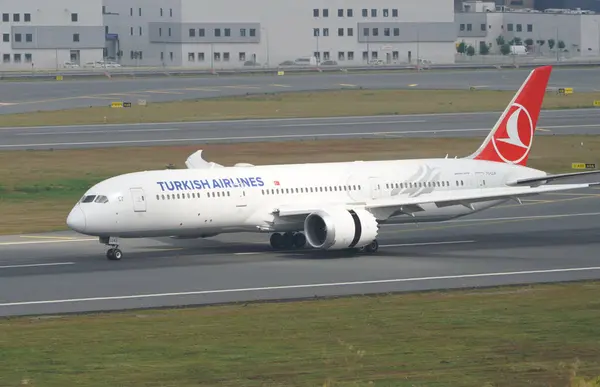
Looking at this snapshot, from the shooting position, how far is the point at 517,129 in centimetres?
6425

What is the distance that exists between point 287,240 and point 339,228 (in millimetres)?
4325

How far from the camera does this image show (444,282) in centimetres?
4825

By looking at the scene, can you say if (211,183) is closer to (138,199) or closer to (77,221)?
(138,199)

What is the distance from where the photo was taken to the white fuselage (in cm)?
5334

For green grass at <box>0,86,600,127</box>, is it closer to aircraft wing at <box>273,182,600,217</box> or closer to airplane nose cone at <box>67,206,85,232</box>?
aircraft wing at <box>273,182,600,217</box>

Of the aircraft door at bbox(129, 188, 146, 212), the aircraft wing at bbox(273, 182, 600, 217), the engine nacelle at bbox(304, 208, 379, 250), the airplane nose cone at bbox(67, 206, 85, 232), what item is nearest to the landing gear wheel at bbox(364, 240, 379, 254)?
the engine nacelle at bbox(304, 208, 379, 250)

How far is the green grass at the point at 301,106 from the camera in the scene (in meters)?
125

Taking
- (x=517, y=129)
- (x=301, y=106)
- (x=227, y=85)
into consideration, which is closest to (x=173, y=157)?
(x=517, y=129)

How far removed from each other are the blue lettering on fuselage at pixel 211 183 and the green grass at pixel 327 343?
12.2 m

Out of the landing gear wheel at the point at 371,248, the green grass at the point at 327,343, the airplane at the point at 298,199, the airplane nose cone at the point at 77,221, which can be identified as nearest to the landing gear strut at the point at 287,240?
the airplane at the point at 298,199

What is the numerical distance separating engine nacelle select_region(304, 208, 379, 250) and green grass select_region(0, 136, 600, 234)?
65.3 feet

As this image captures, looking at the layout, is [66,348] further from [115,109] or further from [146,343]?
[115,109]

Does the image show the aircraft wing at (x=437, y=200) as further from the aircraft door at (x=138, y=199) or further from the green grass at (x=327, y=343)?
the green grass at (x=327, y=343)

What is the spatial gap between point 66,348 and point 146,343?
7.44ft
